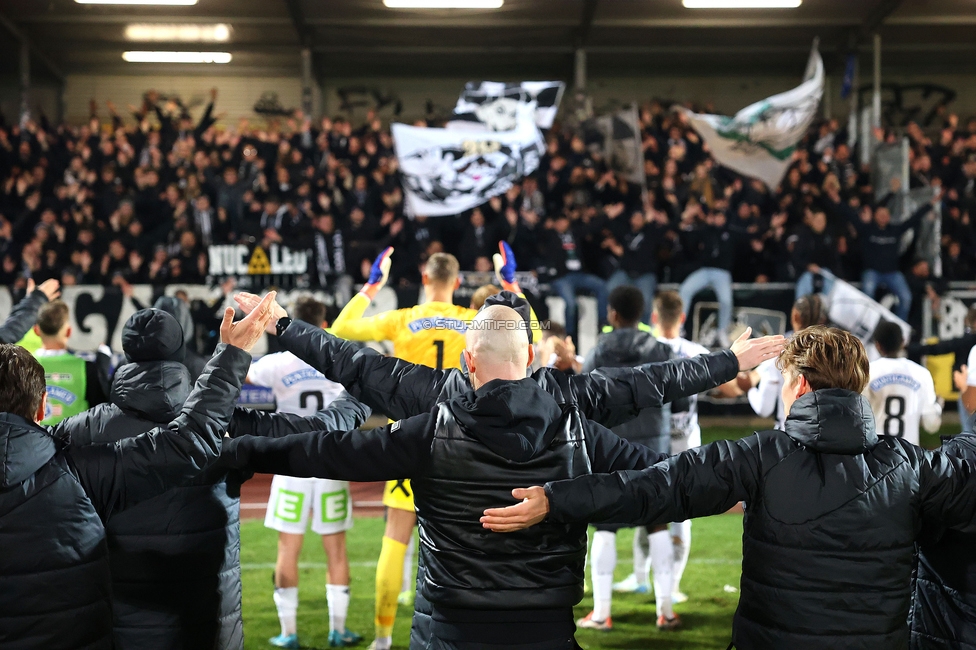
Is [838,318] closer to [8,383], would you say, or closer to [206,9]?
[8,383]

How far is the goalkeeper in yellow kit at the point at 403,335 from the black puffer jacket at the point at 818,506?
97.4 inches

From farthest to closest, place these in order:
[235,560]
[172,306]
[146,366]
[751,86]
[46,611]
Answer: [751,86]
[172,306]
[235,560]
[146,366]
[46,611]

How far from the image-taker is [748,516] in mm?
3072

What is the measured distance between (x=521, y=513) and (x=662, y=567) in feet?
11.1

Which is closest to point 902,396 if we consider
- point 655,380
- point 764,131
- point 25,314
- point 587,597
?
point 587,597

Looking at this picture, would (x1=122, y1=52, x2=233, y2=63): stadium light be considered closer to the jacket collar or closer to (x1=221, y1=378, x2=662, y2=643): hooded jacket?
(x1=221, y1=378, x2=662, y2=643): hooded jacket

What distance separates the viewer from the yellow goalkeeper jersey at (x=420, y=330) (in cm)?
549

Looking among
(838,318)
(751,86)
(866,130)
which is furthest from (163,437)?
(751,86)

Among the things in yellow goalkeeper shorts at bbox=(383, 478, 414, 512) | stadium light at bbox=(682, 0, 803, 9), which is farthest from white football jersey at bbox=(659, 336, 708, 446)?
stadium light at bbox=(682, 0, 803, 9)

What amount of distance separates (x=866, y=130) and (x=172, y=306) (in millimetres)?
18071

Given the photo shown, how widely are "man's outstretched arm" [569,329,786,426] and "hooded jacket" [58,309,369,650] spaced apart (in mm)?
1433

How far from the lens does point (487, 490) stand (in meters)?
2.98

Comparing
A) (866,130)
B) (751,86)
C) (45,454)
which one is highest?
(751,86)

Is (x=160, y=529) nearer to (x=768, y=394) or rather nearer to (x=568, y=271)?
(x=768, y=394)
